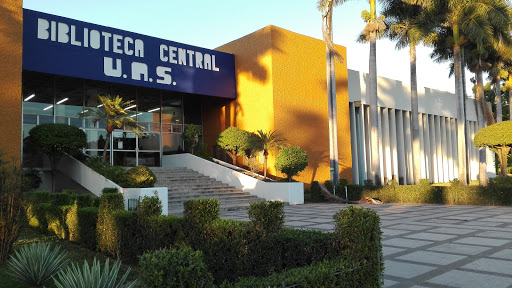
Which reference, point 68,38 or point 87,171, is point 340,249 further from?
point 68,38

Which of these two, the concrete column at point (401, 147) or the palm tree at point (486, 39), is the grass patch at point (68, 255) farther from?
the concrete column at point (401, 147)

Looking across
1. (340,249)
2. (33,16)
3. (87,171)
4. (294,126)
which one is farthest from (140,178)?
(340,249)

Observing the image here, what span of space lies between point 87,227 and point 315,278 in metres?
6.47

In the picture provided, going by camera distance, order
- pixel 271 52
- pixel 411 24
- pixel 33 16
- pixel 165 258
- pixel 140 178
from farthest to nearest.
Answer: pixel 411 24 < pixel 271 52 < pixel 33 16 < pixel 140 178 < pixel 165 258

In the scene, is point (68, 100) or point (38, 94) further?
point (68, 100)

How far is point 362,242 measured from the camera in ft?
13.4

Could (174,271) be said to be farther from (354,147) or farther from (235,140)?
(354,147)

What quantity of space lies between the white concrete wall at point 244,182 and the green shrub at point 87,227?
1032cm

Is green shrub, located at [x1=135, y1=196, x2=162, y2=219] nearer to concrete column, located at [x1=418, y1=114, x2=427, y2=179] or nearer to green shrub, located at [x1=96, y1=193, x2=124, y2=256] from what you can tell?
green shrub, located at [x1=96, y1=193, x2=124, y2=256]

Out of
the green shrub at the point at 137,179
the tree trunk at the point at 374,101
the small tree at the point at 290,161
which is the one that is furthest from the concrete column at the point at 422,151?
the green shrub at the point at 137,179

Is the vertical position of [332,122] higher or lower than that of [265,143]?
higher

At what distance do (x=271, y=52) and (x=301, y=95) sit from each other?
9.75ft

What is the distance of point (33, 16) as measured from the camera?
16047mm

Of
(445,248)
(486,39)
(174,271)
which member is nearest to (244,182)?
(445,248)
